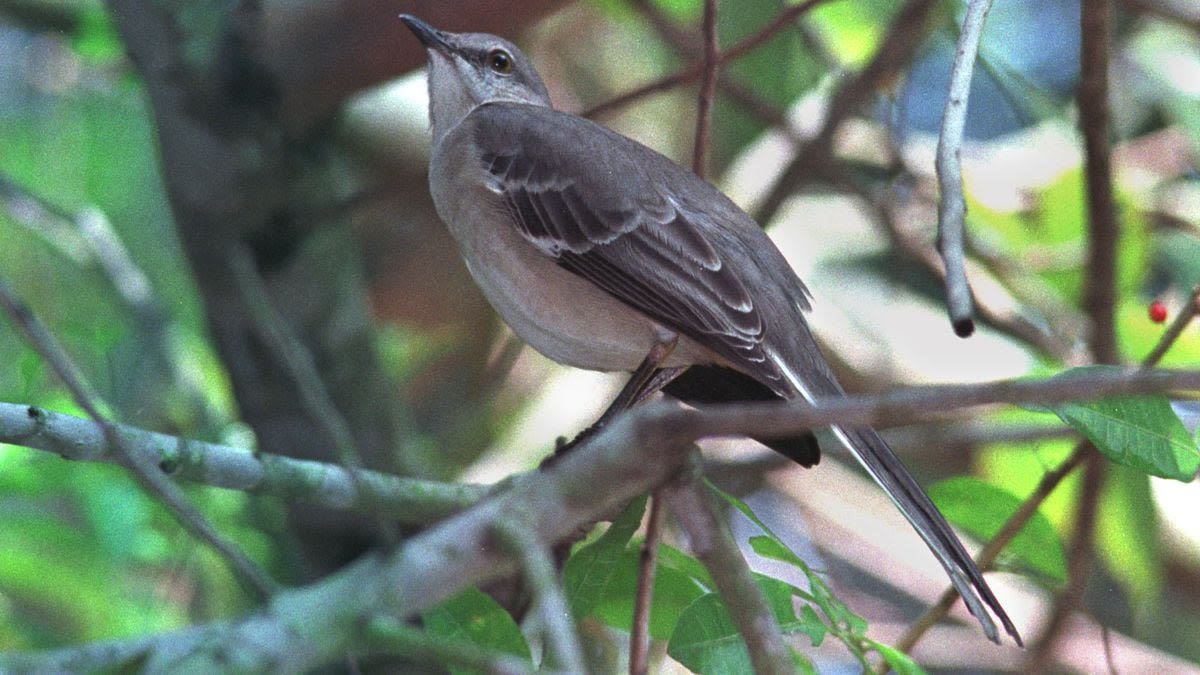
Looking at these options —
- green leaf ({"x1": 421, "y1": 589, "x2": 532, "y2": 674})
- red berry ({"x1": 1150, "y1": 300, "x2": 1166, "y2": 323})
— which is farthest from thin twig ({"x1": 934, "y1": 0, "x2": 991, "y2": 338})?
red berry ({"x1": 1150, "y1": 300, "x2": 1166, "y2": 323})

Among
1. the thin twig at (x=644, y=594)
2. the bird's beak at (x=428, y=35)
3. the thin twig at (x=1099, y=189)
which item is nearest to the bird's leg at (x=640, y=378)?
the thin twig at (x=644, y=594)

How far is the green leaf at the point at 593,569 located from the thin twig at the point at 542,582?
0.73m

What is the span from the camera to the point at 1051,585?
10.7 feet

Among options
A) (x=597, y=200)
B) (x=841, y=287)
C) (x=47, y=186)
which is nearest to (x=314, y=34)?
(x=597, y=200)

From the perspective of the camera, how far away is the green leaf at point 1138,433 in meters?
2.34

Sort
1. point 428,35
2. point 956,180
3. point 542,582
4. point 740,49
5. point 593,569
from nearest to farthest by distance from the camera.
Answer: point 542,582 → point 956,180 → point 593,569 → point 740,49 → point 428,35

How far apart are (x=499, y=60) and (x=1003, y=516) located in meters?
2.43

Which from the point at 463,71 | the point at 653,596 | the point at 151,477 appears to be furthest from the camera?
the point at 463,71

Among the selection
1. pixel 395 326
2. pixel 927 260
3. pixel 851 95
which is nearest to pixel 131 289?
pixel 395 326

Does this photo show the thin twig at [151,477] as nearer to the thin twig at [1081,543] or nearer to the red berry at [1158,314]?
the red berry at [1158,314]

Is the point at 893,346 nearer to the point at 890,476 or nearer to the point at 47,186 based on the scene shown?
the point at 890,476

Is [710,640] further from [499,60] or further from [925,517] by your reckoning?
[499,60]

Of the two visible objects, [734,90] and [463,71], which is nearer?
[463,71]

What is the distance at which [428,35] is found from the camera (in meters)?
4.23
